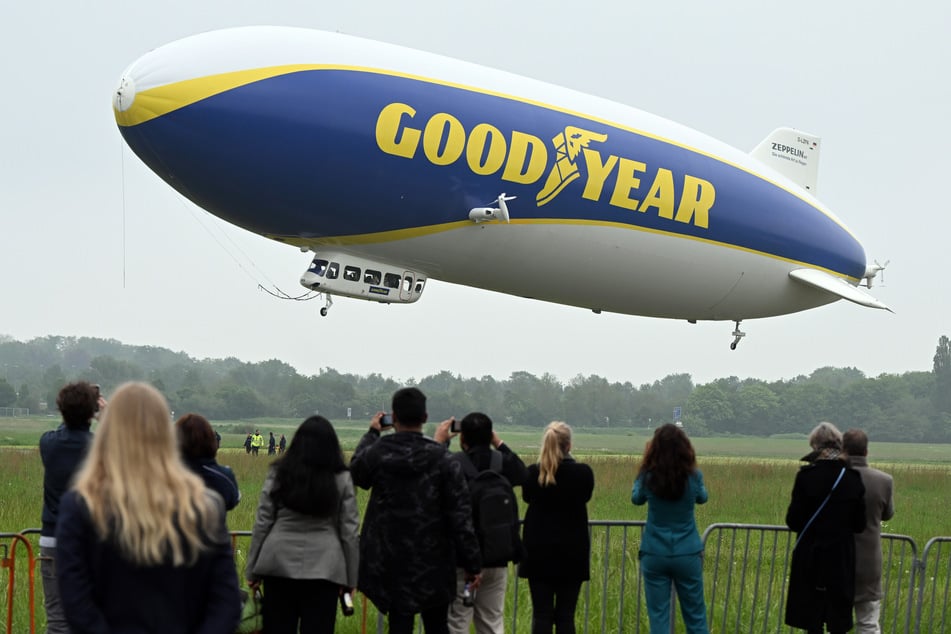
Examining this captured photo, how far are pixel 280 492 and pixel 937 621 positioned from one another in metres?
9.95

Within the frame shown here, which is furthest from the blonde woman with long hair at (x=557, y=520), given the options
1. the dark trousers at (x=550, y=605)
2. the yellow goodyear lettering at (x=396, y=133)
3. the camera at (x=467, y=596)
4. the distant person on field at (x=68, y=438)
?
the yellow goodyear lettering at (x=396, y=133)

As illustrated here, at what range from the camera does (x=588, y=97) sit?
63.1ft

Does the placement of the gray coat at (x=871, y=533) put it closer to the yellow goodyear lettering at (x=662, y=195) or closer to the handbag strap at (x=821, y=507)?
the handbag strap at (x=821, y=507)

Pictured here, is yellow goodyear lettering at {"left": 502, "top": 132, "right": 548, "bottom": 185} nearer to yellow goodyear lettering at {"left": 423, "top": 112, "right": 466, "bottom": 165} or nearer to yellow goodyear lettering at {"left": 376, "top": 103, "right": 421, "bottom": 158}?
yellow goodyear lettering at {"left": 423, "top": 112, "right": 466, "bottom": 165}

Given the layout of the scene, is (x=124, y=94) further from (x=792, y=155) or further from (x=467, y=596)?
(x=792, y=155)

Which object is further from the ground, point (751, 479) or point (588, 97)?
point (588, 97)

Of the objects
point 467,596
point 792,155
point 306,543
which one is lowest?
point 467,596

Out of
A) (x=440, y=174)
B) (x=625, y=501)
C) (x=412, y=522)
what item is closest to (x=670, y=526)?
(x=412, y=522)

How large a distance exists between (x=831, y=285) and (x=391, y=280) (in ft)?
31.9

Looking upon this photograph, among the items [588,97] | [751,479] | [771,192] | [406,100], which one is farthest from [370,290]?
[751,479]

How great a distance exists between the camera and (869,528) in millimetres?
10352

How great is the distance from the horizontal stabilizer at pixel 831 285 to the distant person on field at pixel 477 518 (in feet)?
46.3

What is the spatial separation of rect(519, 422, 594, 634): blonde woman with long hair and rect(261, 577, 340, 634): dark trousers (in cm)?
214

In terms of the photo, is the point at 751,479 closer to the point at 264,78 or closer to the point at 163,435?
the point at 264,78
